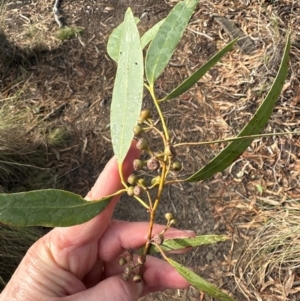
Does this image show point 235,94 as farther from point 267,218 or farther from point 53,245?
point 53,245

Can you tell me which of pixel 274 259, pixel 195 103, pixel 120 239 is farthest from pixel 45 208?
pixel 195 103

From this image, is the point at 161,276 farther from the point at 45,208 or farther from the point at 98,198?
the point at 45,208

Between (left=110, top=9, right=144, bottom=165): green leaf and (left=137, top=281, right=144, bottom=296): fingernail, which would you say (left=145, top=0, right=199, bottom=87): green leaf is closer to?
(left=110, top=9, right=144, bottom=165): green leaf

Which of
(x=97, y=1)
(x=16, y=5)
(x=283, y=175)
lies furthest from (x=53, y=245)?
(x=16, y=5)

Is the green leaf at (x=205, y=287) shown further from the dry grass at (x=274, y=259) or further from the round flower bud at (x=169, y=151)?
the dry grass at (x=274, y=259)

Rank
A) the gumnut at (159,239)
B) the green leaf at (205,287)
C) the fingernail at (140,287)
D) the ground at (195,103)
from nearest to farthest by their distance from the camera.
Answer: the green leaf at (205,287) < the gumnut at (159,239) < the fingernail at (140,287) < the ground at (195,103)

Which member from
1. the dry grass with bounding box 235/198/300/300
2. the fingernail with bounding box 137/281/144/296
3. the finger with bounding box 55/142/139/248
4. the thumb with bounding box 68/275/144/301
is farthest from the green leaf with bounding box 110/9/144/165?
the dry grass with bounding box 235/198/300/300

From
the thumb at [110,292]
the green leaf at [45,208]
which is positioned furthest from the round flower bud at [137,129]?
the thumb at [110,292]

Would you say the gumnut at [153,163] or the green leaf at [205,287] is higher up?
the gumnut at [153,163]

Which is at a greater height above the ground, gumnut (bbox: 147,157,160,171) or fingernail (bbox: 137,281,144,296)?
gumnut (bbox: 147,157,160,171)
